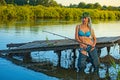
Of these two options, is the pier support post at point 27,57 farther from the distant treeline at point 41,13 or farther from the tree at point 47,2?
the tree at point 47,2

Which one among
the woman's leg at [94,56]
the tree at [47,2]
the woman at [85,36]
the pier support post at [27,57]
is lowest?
the tree at [47,2]

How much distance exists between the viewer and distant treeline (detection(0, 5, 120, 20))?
68.3 meters

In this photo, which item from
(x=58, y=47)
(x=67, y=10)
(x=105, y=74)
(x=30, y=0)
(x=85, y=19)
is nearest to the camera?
(x=85, y=19)

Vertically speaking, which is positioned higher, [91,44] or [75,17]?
[91,44]

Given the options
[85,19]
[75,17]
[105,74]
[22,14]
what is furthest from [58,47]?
[75,17]

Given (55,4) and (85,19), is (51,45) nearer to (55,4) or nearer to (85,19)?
(85,19)

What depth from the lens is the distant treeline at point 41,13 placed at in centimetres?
6832

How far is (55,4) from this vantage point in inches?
4609

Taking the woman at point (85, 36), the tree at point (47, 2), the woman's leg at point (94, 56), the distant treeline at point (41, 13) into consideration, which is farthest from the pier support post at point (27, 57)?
the tree at point (47, 2)

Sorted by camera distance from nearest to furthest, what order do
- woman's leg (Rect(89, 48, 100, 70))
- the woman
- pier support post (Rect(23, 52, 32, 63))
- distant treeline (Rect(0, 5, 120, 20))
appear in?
the woman
woman's leg (Rect(89, 48, 100, 70))
pier support post (Rect(23, 52, 32, 63))
distant treeline (Rect(0, 5, 120, 20))

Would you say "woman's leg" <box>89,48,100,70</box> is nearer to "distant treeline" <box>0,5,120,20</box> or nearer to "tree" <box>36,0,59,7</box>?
"distant treeline" <box>0,5,120,20</box>

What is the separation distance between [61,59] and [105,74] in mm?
3884

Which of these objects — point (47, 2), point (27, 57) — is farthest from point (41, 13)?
point (27, 57)

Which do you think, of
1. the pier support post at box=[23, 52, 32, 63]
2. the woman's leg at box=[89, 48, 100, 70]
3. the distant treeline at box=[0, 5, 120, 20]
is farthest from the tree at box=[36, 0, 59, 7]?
the woman's leg at box=[89, 48, 100, 70]
